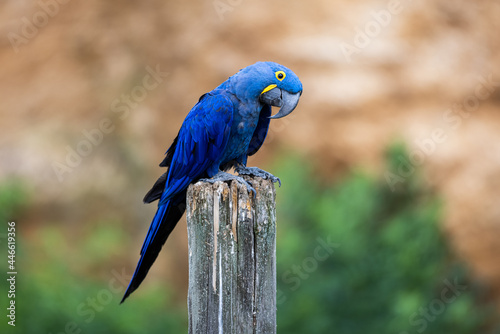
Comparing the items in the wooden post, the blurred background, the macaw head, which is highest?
the blurred background

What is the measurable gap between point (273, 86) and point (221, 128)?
464 millimetres

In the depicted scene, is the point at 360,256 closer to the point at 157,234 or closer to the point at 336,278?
the point at 336,278

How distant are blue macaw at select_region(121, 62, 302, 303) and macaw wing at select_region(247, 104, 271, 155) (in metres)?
0.21

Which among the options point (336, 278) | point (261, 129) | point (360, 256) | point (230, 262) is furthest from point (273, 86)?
point (336, 278)

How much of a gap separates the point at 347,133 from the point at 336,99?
28.3 inches

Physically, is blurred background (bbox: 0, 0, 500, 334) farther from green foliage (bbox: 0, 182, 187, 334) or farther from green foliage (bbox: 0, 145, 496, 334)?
green foliage (bbox: 0, 145, 496, 334)

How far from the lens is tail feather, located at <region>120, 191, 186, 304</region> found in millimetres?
3320

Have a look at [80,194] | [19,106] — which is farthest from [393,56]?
[19,106]

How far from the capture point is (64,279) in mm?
8305

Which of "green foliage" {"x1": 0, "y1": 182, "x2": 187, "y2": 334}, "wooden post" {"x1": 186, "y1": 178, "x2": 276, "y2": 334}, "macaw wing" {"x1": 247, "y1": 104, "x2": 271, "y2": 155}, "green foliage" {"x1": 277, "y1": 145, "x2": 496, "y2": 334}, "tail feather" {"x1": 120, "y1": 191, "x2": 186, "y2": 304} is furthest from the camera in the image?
"green foliage" {"x1": 0, "y1": 182, "x2": 187, "y2": 334}

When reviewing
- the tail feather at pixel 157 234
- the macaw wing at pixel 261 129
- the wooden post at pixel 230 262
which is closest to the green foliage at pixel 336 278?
the macaw wing at pixel 261 129

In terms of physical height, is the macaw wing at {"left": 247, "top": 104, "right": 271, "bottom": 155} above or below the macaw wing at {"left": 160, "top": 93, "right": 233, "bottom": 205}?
above

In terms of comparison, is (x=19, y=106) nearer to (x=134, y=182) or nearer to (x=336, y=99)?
(x=134, y=182)

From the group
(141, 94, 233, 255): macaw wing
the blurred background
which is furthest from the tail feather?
the blurred background
